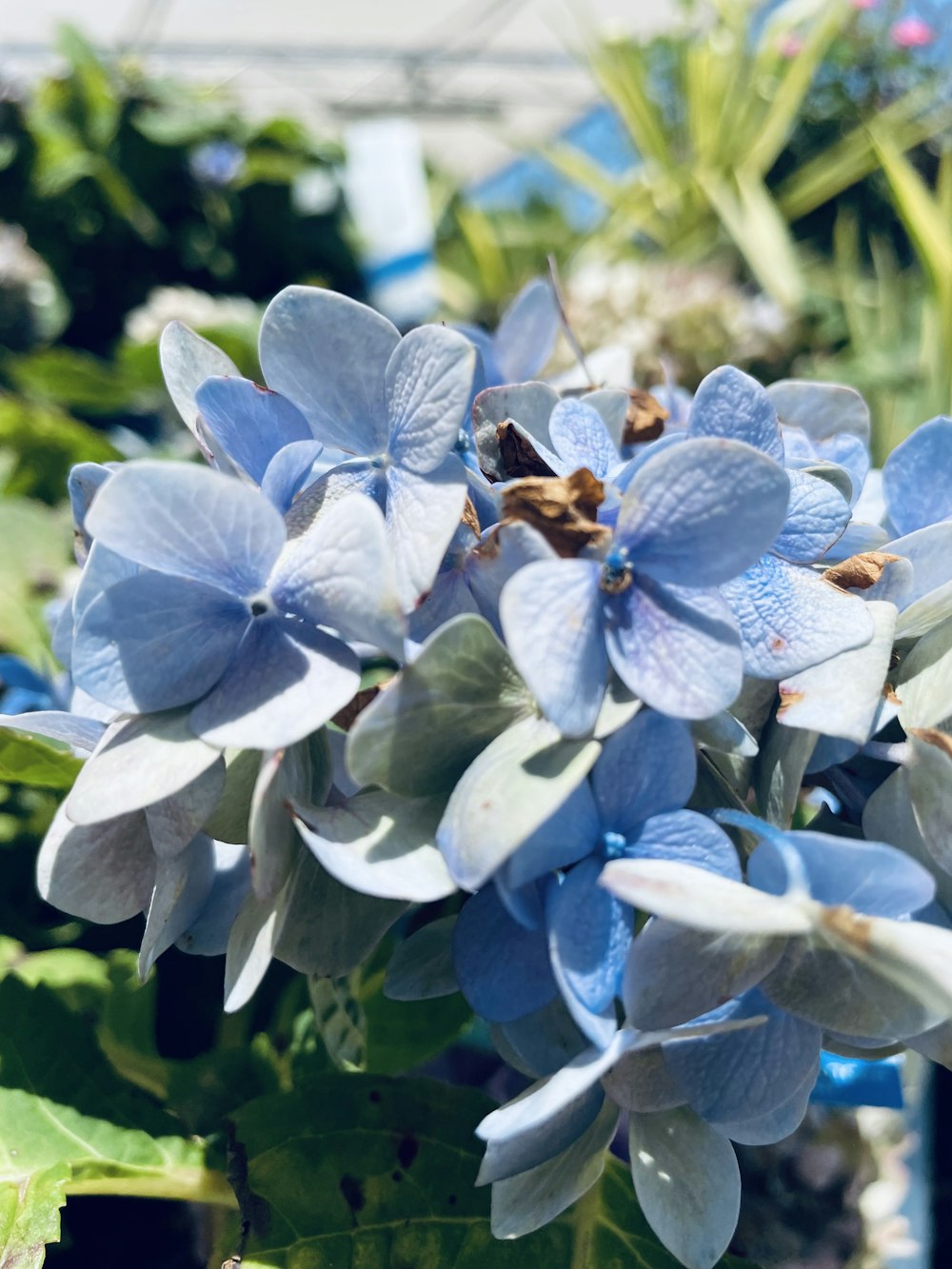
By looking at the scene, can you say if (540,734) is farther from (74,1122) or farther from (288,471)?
(74,1122)

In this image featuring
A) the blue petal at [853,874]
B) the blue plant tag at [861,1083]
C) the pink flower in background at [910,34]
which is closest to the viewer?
A: the blue petal at [853,874]

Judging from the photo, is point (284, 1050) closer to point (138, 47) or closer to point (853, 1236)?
point (853, 1236)

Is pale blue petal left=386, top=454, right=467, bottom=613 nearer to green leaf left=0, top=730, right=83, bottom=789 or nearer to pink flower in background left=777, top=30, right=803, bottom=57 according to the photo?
green leaf left=0, top=730, right=83, bottom=789

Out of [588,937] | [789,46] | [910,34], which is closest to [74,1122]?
[588,937]

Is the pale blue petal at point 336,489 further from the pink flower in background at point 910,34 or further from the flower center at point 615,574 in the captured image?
the pink flower in background at point 910,34

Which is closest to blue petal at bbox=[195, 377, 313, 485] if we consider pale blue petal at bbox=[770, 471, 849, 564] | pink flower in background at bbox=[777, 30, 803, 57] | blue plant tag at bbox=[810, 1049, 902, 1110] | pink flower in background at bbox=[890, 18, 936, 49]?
pale blue petal at bbox=[770, 471, 849, 564]

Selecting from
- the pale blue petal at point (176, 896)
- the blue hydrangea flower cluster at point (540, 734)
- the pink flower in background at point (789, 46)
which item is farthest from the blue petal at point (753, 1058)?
the pink flower in background at point (789, 46)

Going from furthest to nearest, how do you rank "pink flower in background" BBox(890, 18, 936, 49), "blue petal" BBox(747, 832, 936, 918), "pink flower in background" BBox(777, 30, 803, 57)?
"pink flower in background" BBox(890, 18, 936, 49), "pink flower in background" BBox(777, 30, 803, 57), "blue petal" BBox(747, 832, 936, 918)
